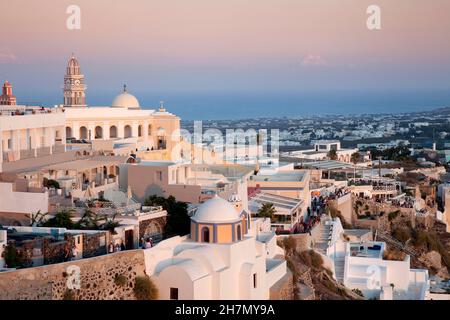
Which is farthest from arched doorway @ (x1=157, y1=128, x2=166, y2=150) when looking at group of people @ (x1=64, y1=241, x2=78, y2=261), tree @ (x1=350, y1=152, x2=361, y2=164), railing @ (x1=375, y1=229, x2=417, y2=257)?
tree @ (x1=350, y1=152, x2=361, y2=164)

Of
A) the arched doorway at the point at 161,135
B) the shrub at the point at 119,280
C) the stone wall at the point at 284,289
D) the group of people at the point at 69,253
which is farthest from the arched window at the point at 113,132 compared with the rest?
the shrub at the point at 119,280

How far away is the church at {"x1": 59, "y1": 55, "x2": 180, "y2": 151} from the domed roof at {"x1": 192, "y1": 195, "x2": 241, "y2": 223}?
11749mm

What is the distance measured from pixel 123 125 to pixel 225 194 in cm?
1125

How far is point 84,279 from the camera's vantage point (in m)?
13.2

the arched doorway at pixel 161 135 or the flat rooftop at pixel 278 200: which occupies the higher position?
the arched doorway at pixel 161 135

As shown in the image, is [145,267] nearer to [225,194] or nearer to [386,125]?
[225,194]

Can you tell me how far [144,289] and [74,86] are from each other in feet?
57.8

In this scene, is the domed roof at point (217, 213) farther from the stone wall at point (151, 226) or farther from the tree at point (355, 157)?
the tree at point (355, 157)

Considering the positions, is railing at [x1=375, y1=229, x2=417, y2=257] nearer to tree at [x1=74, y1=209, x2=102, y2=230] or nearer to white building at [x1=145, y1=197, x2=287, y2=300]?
white building at [x1=145, y1=197, x2=287, y2=300]

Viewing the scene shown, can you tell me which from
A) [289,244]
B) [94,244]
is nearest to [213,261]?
[94,244]

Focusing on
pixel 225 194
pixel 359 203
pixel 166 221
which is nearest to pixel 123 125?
pixel 359 203

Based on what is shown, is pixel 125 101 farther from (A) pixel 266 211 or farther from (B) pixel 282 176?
(A) pixel 266 211

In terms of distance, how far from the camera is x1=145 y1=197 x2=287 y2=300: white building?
1398cm

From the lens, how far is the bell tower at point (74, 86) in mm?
30594
